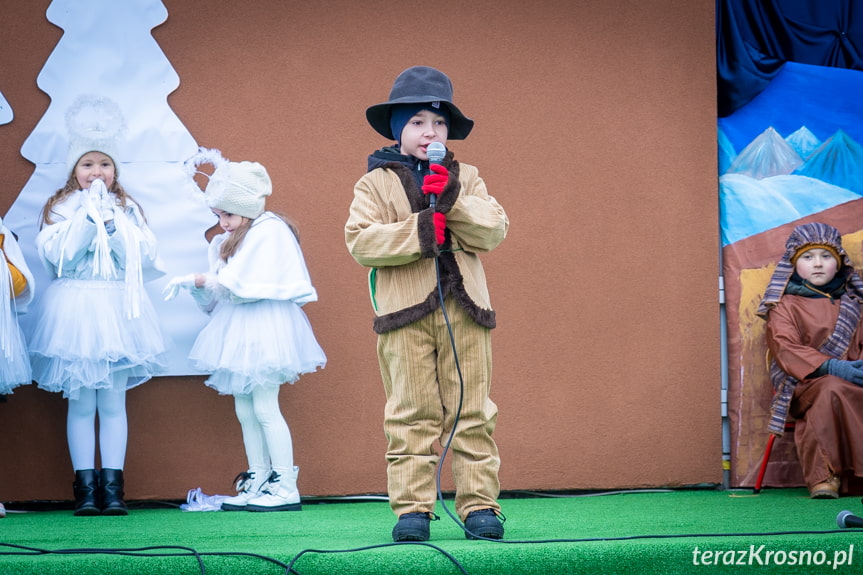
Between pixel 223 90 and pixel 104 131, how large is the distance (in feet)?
2.11

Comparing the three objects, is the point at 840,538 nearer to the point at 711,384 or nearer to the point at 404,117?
the point at 404,117

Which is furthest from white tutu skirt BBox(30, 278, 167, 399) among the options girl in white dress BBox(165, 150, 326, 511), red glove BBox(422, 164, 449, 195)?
red glove BBox(422, 164, 449, 195)

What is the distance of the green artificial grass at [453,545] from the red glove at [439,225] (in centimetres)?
87

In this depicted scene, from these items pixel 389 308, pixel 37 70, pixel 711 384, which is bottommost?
pixel 711 384

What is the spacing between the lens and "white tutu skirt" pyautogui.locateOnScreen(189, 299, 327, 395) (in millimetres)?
4195

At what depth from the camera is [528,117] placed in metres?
4.88

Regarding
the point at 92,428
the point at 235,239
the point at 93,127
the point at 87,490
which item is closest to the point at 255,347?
the point at 235,239

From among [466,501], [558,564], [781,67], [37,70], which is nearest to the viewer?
[558,564]

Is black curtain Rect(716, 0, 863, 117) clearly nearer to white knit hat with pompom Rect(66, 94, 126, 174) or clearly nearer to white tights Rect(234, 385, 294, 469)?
white tights Rect(234, 385, 294, 469)

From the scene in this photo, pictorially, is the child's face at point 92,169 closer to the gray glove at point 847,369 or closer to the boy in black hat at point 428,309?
the boy in black hat at point 428,309

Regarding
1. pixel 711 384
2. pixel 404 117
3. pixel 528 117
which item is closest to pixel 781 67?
pixel 528 117

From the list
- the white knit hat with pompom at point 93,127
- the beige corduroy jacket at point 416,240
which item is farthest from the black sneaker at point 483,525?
the white knit hat with pompom at point 93,127

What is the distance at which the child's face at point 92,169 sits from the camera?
4.38m

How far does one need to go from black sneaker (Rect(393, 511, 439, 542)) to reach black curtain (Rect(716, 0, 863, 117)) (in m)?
3.09
